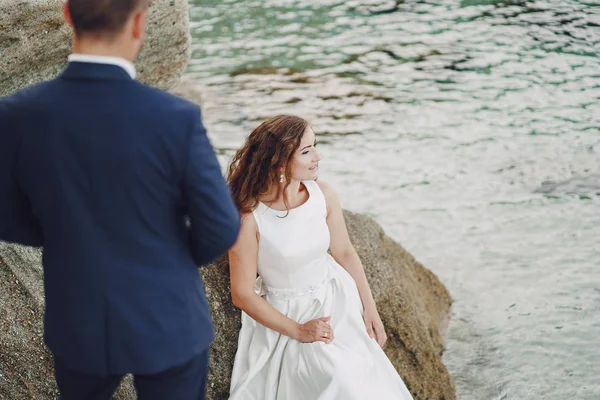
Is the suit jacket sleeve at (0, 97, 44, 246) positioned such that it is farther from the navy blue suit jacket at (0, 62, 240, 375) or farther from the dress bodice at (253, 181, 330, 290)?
the dress bodice at (253, 181, 330, 290)

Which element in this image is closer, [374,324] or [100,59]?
[100,59]

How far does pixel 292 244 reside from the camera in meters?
3.37

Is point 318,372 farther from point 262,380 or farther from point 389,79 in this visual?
point 389,79

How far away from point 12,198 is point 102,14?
532mm

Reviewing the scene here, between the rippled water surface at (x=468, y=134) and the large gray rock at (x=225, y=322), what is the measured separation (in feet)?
2.60

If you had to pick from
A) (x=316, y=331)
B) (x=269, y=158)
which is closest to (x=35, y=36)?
(x=269, y=158)

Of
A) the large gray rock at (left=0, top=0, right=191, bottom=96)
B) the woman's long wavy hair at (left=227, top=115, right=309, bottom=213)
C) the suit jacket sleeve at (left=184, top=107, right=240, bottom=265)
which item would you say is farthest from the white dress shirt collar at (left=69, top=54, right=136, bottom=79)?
the large gray rock at (left=0, top=0, right=191, bottom=96)

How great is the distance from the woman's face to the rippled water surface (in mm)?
2343

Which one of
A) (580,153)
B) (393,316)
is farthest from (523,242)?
(393,316)

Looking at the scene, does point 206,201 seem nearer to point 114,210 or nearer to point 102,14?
point 114,210

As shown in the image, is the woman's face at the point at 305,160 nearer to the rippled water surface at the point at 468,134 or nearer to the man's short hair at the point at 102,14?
the man's short hair at the point at 102,14

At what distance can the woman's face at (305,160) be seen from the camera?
→ 337 cm

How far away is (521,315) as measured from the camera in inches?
236

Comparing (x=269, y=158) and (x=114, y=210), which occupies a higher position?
(x=114, y=210)
